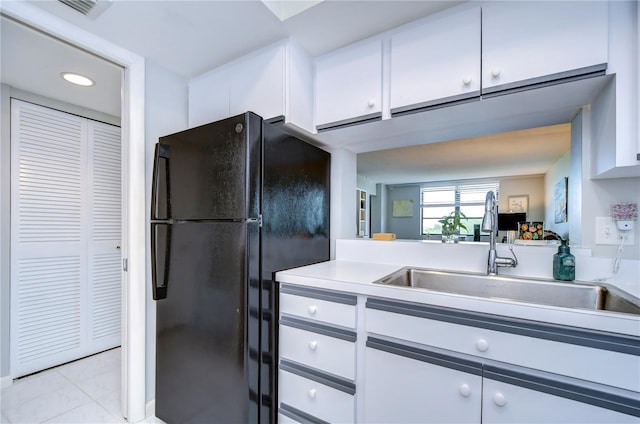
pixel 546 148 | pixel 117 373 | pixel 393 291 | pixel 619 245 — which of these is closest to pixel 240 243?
pixel 393 291

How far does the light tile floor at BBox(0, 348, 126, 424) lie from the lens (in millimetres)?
1639

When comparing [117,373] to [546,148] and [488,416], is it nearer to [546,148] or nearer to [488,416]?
[488,416]

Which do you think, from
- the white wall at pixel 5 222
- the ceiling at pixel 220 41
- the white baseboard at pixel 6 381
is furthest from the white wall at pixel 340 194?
the white baseboard at pixel 6 381

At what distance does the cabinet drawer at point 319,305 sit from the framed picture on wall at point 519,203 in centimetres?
270

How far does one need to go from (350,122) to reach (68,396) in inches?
103

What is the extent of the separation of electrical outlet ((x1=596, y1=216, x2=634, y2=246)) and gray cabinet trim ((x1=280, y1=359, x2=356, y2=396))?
133 cm

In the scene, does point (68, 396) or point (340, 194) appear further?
point (340, 194)

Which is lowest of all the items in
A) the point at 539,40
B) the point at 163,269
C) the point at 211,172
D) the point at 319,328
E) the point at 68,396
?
the point at 68,396

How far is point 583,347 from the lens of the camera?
0.81m

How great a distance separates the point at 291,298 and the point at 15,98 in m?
2.61

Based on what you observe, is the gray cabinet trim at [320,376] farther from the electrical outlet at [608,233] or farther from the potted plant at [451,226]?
the electrical outlet at [608,233]

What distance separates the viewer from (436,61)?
1.30 metres

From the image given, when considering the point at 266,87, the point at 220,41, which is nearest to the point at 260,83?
the point at 266,87

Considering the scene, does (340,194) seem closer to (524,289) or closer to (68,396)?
(524,289)
